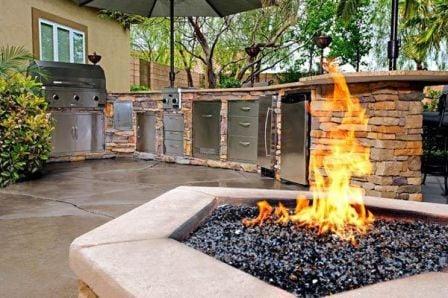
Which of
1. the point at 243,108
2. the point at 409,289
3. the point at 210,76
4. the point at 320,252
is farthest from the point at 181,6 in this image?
the point at 409,289

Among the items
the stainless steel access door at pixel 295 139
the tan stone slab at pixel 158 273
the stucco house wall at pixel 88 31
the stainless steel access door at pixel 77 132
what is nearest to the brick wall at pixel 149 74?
the stucco house wall at pixel 88 31

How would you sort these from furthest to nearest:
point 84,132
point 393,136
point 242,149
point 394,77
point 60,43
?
point 60,43 → point 84,132 → point 242,149 → point 393,136 → point 394,77

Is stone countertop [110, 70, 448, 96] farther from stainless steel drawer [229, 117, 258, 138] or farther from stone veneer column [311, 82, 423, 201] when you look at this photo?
stainless steel drawer [229, 117, 258, 138]

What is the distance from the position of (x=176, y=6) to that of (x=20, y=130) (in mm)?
3364

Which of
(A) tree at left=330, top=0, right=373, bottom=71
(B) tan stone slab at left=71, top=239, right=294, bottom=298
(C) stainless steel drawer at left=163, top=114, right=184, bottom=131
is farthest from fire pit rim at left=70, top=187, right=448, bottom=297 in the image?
(A) tree at left=330, top=0, right=373, bottom=71

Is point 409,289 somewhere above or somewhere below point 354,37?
below

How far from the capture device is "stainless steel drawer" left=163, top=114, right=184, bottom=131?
6.30 meters

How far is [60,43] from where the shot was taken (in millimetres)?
7551

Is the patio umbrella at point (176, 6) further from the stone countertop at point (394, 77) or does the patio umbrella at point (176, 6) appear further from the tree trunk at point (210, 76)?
the tree trunk at point (210, 76)

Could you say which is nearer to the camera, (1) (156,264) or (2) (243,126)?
(1) (156,264)

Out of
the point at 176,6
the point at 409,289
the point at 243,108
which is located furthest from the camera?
the point at 176,6

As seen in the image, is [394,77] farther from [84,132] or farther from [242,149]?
[84,132]

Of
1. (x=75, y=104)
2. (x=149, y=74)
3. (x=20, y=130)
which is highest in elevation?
(x=149, y=74)

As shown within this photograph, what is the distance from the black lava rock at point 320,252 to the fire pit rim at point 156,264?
126mm
